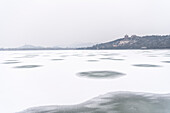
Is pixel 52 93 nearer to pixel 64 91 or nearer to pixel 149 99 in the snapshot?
pixel 64 91

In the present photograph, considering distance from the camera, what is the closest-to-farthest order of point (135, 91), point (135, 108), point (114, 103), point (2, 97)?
point (135, 108) → point (114, 103) → point (2, 97) → point (135, 91)

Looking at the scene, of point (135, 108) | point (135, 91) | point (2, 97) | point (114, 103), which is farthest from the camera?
point (135, 91)

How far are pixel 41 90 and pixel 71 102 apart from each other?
3.38ft

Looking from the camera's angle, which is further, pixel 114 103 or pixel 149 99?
pixel 149 99

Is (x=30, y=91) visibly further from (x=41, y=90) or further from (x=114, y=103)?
(x=114, y=103)

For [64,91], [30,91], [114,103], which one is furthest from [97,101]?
[30,91]

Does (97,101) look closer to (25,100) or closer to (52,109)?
(52,109)

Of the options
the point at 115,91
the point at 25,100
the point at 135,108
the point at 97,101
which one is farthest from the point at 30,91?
the point at 135,108

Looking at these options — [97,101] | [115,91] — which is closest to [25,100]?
[97,101]

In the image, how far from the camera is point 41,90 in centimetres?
335

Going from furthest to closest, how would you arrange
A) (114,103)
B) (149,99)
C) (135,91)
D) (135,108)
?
1. (135,91)
2. (149,99)
3. (114,103)
4. (135,108)

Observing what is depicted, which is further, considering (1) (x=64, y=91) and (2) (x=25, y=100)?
(1) (x=64, y=91)

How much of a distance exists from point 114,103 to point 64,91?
1.20 m

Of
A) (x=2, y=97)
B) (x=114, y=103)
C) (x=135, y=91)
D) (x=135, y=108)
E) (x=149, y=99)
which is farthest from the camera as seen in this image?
(x=135, y=91)
